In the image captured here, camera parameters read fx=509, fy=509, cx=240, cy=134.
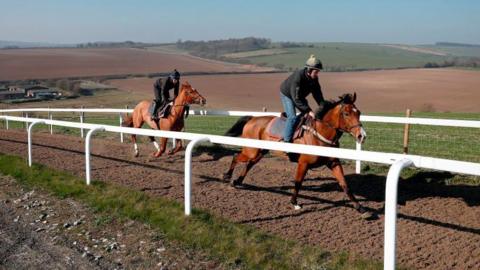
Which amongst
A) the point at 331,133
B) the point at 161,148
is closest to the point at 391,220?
the point at 331,133

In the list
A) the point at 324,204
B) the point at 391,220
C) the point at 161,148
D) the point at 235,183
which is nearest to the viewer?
the point at 391,220

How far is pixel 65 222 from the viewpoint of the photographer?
602cm

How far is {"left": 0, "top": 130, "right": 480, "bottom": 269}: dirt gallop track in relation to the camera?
491 centimetres

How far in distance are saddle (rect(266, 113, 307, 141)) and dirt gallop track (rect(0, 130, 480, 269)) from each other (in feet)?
2.69

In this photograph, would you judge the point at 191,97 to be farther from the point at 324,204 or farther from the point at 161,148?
the point at 324,204

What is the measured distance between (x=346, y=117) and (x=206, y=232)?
2.39m

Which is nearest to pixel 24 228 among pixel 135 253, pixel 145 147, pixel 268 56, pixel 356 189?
pixel 135 253

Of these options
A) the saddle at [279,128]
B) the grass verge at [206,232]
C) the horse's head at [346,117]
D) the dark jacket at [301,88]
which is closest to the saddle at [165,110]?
the grass verge at [206,232]

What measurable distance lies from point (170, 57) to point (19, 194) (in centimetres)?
8170

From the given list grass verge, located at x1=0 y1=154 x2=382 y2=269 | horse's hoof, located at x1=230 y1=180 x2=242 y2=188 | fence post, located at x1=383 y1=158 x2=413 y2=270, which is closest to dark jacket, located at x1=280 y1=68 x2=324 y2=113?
horse's hoof, located at x1=230 y1=180 x2=242 y2=188

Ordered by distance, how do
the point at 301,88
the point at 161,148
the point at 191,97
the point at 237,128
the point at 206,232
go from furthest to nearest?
the point at 191,97, the point at 161,148, the point at 237,128, the point at 301,88, the point at 206,232

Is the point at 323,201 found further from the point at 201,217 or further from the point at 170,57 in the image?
the point at 170,57

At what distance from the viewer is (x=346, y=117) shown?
21.3 feet

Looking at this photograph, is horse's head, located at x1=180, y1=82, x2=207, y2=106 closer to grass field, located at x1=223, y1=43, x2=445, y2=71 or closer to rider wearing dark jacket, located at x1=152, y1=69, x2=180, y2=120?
rider wearing dark jacket, located at x1=152, y1=69, x2=180, y2=120
